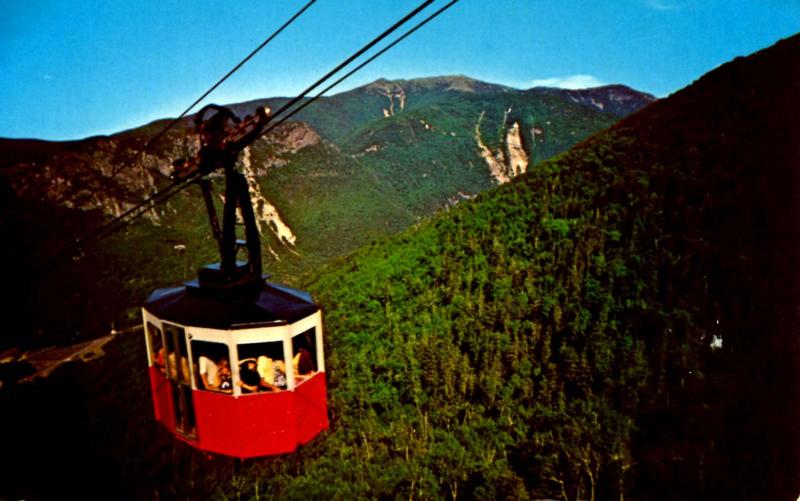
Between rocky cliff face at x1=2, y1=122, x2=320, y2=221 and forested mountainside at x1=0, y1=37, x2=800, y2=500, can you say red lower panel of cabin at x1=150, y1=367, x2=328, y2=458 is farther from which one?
rocky cliff face at x1=2, y1=122, x2=320, y2=221

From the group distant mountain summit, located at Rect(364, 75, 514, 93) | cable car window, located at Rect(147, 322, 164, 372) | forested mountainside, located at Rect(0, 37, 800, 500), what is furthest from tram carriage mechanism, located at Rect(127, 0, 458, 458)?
distant mountain summit, located at Rect(364, 75, 514, 93)

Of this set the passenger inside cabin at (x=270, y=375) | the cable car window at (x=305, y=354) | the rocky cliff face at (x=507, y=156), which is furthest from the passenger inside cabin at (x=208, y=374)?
the rocky cliff face at (x=507, y=156)

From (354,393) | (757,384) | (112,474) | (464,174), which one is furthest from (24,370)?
(464,174)

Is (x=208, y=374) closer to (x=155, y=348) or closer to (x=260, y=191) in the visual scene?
(x=155, y=348)

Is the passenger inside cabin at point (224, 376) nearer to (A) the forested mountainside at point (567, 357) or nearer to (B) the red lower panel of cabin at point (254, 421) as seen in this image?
(B) the red lower panel of cabin at point (254, 421)

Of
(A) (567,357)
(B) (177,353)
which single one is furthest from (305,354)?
(A) (567,357)
